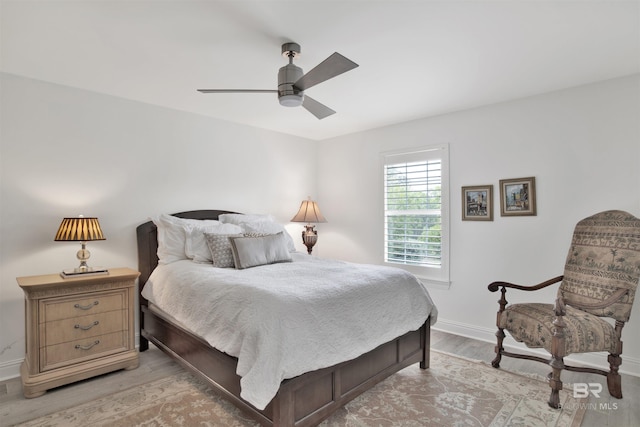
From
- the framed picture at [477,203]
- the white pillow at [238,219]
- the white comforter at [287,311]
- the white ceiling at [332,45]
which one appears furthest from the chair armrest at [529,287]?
the white pillow at [238,219]

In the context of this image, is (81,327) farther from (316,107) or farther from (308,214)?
(308,214)

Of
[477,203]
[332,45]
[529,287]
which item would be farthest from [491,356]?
[332,45]

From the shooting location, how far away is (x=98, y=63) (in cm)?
256

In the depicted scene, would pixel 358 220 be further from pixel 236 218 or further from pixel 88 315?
pixel 88 315

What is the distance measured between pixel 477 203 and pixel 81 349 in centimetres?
385

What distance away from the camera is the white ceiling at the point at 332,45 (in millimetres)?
1897

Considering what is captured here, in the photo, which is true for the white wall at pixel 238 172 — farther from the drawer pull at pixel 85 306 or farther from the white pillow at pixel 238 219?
the drawer pull at pixel 85 306

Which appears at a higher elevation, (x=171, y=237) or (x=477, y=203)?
(x=477, y=203)

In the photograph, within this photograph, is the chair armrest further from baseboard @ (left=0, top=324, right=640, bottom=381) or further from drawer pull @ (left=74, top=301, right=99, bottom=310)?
drawer pull @ (left=74, top=301, right=99, bottom=310)

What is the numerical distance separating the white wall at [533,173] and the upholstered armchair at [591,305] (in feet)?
1.29

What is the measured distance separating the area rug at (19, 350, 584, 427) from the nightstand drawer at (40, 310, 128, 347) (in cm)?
54

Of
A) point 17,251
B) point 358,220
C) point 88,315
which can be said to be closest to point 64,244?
point 17,251

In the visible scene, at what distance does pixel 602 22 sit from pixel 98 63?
3417 mm

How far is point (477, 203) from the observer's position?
3592 millimetres
